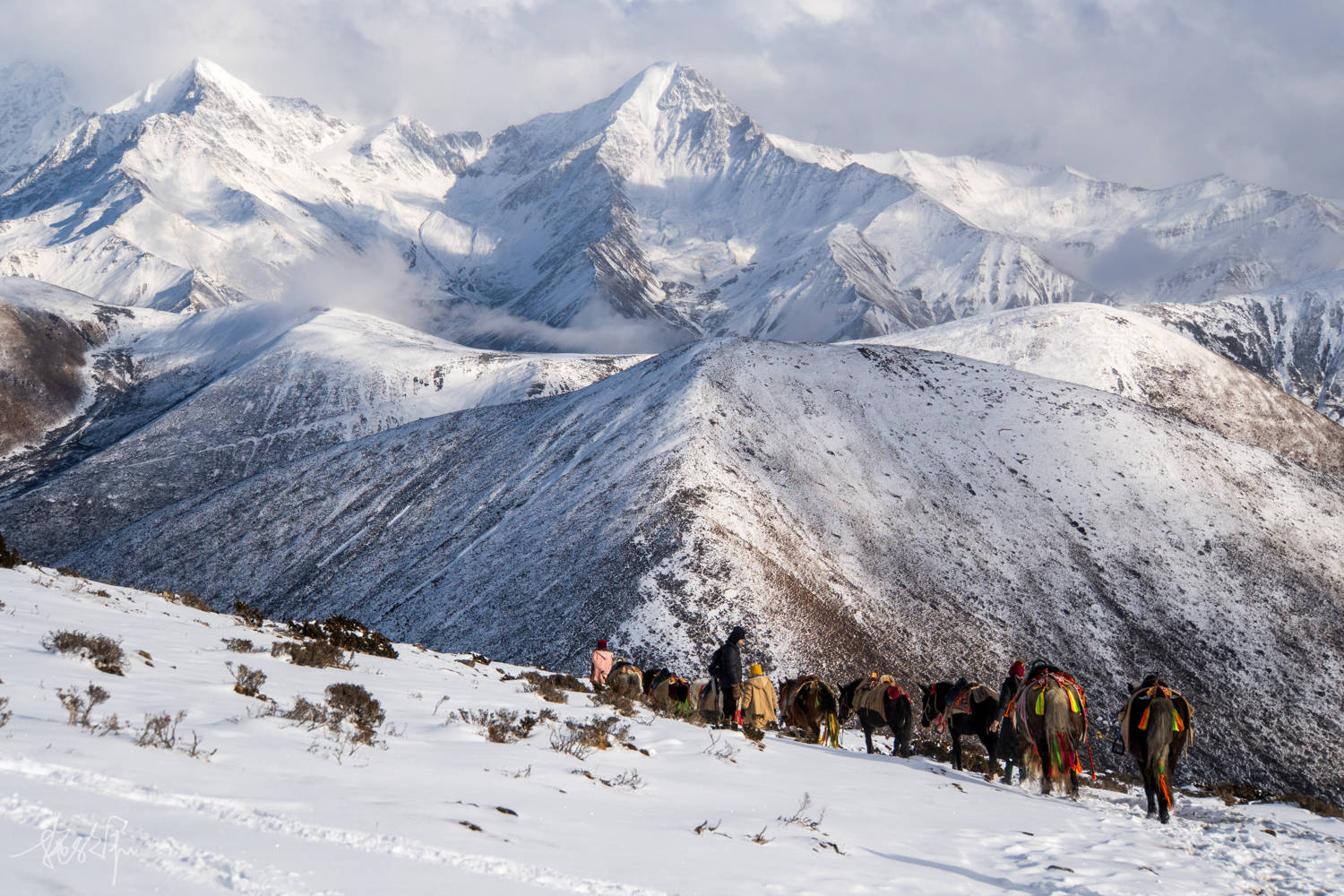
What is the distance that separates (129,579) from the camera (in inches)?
2963

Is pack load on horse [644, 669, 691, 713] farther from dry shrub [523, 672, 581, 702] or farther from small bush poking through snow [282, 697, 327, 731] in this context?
small bush poking through snow [282, 697, 327, 731]

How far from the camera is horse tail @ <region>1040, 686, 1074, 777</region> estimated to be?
18828 mm

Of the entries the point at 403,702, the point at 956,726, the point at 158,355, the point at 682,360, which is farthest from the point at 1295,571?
the point at 158,355

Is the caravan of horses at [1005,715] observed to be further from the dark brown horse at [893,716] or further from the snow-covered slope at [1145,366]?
the snow-covered slope at [1145,366]

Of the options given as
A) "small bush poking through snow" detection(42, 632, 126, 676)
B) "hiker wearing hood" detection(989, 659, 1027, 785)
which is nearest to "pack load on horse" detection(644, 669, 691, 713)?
"hiker wearing hood" detection(989, 659, 1027, 785)

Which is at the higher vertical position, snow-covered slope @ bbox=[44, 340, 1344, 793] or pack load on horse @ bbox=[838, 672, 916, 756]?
snow-covered slope @ bbox=[44, 340, 1344, 793]

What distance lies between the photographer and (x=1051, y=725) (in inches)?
749

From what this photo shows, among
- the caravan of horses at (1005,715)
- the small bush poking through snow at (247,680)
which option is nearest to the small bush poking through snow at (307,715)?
the small bush poking through snow at (247,680)

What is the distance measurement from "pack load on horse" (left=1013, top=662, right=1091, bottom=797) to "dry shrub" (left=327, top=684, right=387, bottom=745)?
1288 cm

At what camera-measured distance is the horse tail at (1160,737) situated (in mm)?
17781

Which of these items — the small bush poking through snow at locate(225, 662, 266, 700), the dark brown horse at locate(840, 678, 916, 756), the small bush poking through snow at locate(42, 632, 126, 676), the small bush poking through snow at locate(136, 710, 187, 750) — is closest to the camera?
the small bush poking through snow at locate(136, 710, 187, 750)

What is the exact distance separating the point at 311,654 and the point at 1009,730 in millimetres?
14718

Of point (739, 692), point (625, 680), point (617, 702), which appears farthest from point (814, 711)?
point (617, 702)

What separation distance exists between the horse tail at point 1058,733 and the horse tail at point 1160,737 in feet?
4.82
